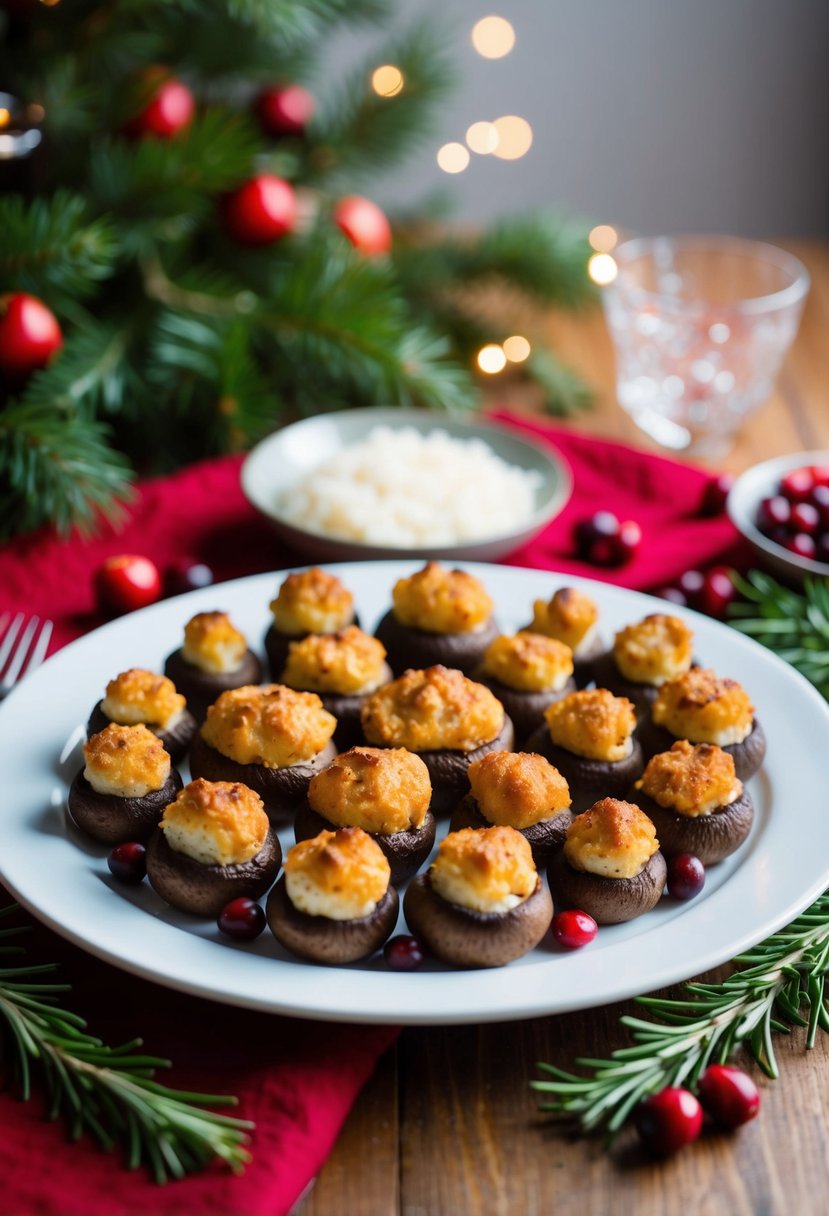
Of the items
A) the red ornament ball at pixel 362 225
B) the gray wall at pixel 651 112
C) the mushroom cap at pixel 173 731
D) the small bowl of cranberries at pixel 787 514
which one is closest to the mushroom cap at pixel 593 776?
the mushroom cap at pixel 173 731

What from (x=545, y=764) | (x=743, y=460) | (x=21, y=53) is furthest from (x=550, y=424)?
(x=545, y=764)

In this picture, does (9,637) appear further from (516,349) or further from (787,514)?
(516,349)

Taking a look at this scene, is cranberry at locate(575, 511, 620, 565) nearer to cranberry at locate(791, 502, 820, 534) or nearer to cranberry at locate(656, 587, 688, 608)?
cranberry at locate(656, 587, 688, 608)

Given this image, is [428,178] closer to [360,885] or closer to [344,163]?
[344,163]

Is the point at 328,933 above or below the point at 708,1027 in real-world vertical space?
above

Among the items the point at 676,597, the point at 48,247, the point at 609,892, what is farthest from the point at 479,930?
the point at 48,247

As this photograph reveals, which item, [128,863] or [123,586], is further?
[123,586]
